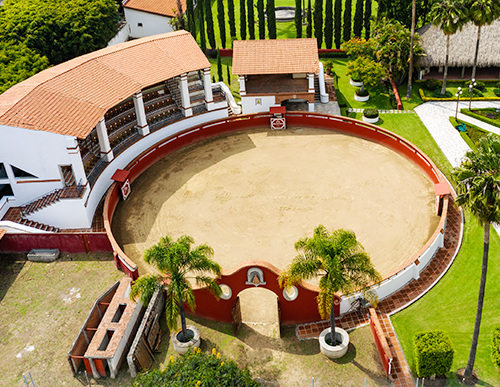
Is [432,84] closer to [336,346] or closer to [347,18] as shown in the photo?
[347,18]

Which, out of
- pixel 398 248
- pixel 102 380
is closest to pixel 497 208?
pixel 398 248

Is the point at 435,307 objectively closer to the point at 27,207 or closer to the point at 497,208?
the point at 497,208

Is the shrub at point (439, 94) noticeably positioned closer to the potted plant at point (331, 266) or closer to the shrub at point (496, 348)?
the shrub at point (496, 348)

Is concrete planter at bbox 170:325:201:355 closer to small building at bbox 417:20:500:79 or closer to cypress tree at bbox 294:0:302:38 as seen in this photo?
small building at bbox 417:20:500:79

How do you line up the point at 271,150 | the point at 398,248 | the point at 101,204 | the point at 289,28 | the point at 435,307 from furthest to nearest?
the point at 289,28 → the point at 271,150 → the point at 101,204 → the point at 398,248 → the point at 435,307

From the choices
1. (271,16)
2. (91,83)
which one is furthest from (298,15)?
(91,83)

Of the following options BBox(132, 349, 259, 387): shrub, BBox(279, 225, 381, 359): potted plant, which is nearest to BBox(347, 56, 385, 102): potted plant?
BBox(279, 225, 381, 359): potted plant

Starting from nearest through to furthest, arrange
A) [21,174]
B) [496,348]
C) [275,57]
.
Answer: [496,348] → [21,174] → [275,57]
